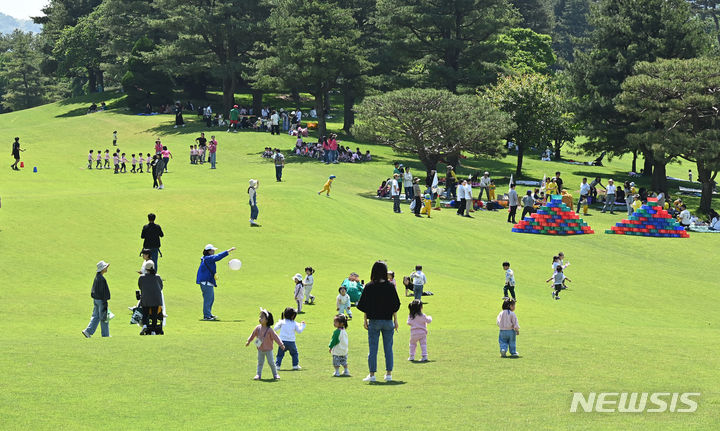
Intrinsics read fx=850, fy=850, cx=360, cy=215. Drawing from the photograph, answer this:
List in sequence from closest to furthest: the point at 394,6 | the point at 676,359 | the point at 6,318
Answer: the point at 676,359 → the point at 6,318 → the point at 394,6

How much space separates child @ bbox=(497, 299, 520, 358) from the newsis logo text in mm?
3581

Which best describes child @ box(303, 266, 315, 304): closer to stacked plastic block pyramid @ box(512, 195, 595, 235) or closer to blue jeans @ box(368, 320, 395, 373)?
blue jeans @ box(368, 320, 395, 373)

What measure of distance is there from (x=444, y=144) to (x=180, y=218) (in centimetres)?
2691

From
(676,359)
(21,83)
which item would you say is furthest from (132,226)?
(21,83)

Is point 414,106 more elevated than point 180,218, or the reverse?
point 414,106

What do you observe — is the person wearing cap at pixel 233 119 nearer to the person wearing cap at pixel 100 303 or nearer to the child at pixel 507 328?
the person wearing cap at pixel 100 303

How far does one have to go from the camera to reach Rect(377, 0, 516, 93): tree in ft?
237

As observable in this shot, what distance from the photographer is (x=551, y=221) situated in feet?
142

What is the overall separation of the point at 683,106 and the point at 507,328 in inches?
1716

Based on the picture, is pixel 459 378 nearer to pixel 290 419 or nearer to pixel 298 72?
pixel 290 419

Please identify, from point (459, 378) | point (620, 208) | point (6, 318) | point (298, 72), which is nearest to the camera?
point (459, 378)

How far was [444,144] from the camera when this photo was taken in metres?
59.1

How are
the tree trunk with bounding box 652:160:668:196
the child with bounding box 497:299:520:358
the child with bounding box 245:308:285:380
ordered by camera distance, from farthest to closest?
the tree trunk with bounding box 652:160:668:196 < the child with bounding box 497:299:520:358 < the child with bounding box 245:308:285:380

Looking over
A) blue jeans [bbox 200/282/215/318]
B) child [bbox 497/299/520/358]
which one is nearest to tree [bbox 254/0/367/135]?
blue jeans [bbox 200/282/215/318]
